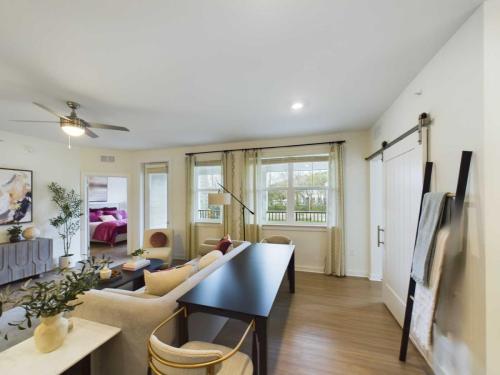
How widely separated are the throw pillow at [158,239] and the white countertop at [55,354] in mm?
2930

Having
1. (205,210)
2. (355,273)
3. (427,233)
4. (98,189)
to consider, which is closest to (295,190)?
(355,273)

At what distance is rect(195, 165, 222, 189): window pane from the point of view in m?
4.96

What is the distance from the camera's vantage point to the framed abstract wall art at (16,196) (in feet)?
12.3

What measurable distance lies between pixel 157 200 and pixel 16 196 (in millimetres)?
2449

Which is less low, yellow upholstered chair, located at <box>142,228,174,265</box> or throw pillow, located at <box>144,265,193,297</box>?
throw pillow, located at <box>144,265,193,297</box>

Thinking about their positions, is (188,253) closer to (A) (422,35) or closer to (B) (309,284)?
(B) (309,284)

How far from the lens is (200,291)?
1.77 meters

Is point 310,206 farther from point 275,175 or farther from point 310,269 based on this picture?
point 310,269

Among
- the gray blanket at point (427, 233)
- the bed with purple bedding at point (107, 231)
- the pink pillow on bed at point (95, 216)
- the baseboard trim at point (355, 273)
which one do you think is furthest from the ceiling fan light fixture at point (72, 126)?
the pink pillow on bed at point (95, 216)

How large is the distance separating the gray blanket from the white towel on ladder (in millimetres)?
32

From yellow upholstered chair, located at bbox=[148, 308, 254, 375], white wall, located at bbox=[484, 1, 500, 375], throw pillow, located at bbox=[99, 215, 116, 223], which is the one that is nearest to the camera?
yellow upholstered chair, located at bbox=[148, 308, 254, 375]

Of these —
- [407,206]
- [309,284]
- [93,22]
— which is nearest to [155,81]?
[93,22]

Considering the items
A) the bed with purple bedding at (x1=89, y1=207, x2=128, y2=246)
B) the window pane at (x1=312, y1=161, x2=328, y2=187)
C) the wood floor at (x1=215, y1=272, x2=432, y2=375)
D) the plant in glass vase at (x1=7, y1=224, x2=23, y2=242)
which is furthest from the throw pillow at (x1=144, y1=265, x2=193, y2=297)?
the bed with purple bedding at (x1=89, y1=207, x2=128, y2=246)

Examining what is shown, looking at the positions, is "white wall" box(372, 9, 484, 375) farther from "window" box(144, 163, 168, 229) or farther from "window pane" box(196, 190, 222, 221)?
"window" box(144, 163, 168, 229)
